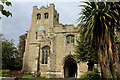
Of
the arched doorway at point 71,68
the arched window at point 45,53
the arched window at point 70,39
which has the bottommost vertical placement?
the arched doorway at point 71,68

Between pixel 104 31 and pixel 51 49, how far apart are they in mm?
14120

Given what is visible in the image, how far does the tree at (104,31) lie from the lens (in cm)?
968

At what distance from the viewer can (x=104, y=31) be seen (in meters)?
10.2

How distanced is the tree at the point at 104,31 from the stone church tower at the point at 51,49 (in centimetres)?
761

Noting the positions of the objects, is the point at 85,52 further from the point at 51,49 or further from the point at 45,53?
the point at 45,53

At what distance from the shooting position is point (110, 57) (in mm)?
9664

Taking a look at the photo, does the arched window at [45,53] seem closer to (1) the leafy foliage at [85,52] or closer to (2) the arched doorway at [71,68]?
(2) the arched doorway at [71,68]

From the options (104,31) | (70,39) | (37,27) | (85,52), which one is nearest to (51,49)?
(70,39)

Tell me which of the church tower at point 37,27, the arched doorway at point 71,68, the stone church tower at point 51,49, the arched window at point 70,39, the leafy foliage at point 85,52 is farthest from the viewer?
the church tower at point 37,27

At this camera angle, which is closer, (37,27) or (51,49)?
(51,49)

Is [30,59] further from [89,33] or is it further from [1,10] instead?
[1,10]

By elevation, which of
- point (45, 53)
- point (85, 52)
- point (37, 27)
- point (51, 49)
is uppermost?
point (37, 27)

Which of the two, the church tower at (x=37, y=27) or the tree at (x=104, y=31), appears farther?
the church tower at (x=37, y=27)

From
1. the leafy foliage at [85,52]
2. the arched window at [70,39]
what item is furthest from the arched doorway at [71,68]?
the leafy foliage at [85,52]
